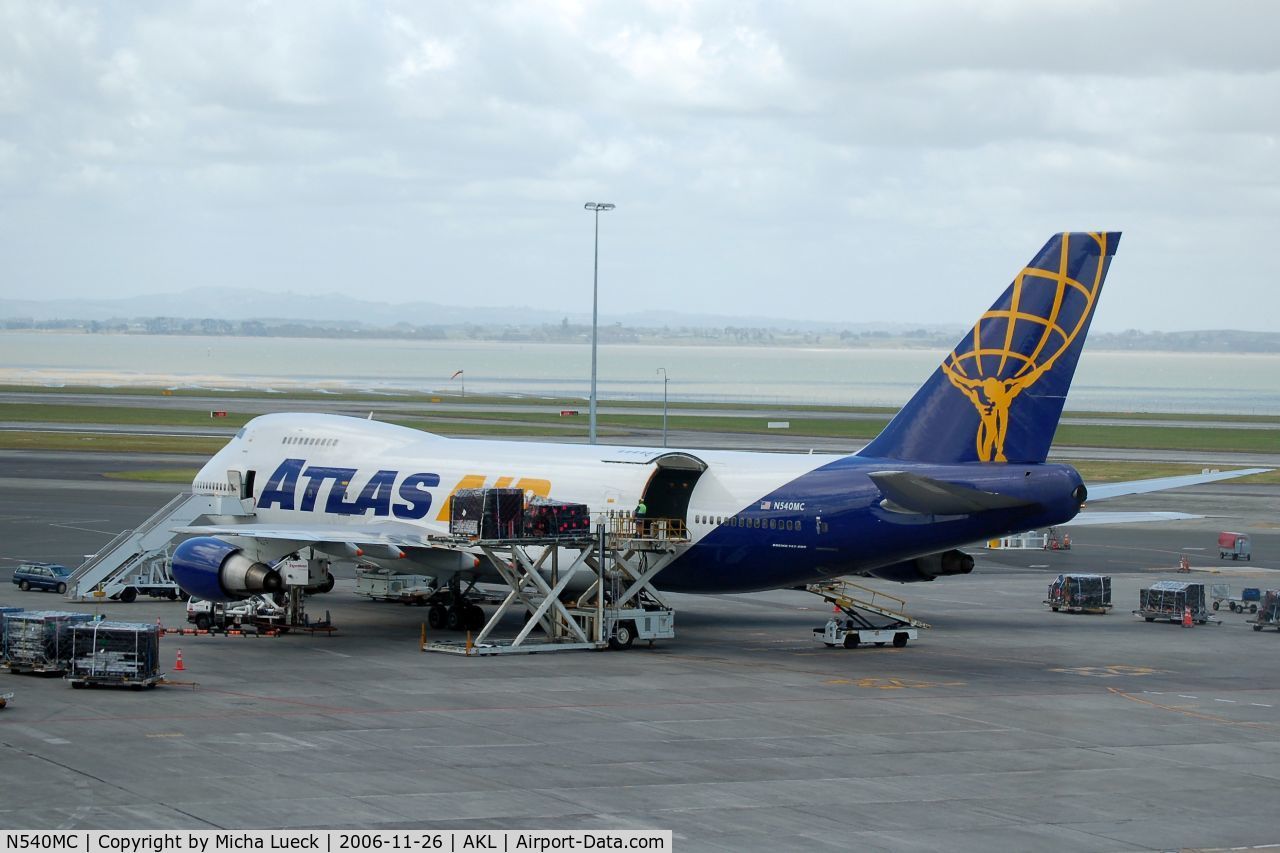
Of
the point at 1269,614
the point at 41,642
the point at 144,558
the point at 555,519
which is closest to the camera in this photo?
the point at 41,642

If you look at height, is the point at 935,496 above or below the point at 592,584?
above

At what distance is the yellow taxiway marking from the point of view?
1550 inches

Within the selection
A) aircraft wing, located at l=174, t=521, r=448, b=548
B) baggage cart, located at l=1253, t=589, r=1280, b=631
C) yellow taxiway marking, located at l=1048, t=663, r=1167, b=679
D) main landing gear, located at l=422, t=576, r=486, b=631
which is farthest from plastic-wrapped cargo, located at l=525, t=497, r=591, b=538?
baggage cart, located at l=1253, t=589, r=1280, b=631

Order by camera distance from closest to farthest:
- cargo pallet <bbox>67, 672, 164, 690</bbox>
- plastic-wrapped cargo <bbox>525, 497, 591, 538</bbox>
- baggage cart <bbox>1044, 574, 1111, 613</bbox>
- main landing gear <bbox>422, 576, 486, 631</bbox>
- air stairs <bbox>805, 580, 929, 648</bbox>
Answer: cargo pallet <bbox>67, 672, 164, 690</bbox> → plastic-wrapped cargo <bbox>525, 497, 591, 538</bbox> → air stairs <bbox>805, 580, 929, 648</bbox> → main landing gear <bbox>422, 576, 486, 631</bbox> → baggage cart <bbox>1044, 574, 1111, 613</bbox>

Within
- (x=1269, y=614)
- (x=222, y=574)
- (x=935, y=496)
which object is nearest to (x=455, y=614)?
(x=222, y=574)

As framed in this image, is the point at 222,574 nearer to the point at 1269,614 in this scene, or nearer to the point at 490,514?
the point at 490,514

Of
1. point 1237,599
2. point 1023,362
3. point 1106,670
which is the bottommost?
point 1106,670

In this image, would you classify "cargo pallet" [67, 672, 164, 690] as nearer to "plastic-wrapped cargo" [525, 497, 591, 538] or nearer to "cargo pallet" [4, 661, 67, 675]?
"cargo pallet" [4, 661, 67, 675]

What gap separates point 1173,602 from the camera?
162ft

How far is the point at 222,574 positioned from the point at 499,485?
858 cm

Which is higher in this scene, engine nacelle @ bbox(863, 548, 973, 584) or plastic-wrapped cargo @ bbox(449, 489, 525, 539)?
plastic-wrapped cargo @ bbox(449, 489, 525, 539)

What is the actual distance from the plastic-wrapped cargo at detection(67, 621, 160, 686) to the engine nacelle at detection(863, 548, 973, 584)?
19100mm

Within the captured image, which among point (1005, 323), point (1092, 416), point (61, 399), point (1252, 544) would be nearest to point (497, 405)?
point (61, 399)

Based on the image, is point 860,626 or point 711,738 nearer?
point 711,738
